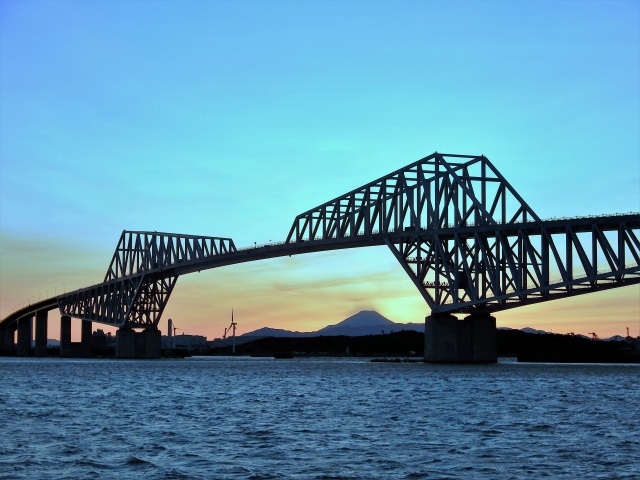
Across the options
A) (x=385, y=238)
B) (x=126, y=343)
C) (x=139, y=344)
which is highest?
(x=385, y=238)

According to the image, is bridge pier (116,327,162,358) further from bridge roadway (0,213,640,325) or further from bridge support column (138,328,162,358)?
bridge roadway (0,213,640,325)

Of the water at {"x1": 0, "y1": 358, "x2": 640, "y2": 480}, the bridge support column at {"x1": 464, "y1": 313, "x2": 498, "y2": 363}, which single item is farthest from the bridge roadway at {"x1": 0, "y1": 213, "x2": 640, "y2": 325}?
the water at {"x1": 0, "y1": 358, "x2": 640, "y2": 480}

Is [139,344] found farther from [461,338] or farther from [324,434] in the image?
[324,434]

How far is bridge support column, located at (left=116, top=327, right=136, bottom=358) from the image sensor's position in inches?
7402

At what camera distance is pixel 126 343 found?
18938cm

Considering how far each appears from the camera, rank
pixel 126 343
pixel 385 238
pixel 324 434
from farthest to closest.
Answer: pixel 126 343, pixel 385 238, pixel 324 434

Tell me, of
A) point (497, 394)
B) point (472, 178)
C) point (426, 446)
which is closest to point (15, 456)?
point (426, 446)

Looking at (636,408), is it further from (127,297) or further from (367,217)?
(127,297)

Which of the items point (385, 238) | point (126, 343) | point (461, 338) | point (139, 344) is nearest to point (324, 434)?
point (461, 338)

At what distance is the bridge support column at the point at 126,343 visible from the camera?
188000mm

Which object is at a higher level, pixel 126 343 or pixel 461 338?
pixel 126 343

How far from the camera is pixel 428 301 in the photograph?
390ft

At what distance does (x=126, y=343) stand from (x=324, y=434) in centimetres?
15527

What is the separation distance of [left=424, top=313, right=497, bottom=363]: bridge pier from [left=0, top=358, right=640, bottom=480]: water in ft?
151
